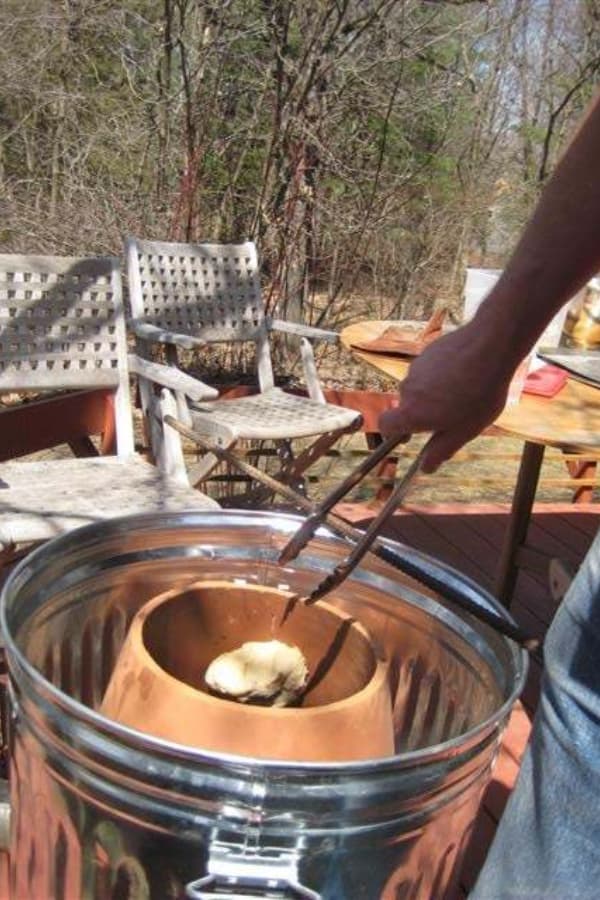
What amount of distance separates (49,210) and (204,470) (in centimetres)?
275

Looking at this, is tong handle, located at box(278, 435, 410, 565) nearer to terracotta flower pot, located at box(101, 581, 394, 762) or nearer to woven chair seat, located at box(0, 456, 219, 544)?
terracotta flower pot, located at box(101, 581, 394, 762)

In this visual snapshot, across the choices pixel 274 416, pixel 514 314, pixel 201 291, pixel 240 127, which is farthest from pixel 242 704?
pixel 240 127

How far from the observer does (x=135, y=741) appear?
74 centimetres

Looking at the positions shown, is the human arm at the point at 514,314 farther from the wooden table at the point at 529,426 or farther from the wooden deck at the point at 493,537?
the wooden deck at the point at 493,537

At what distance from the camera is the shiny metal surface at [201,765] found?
748mm

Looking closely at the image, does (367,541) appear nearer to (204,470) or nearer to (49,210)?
(204,470)

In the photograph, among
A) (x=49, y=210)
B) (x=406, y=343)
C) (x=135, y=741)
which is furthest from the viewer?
(x=49, y=210)

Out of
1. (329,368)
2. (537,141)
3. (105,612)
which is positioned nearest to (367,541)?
(105,612)

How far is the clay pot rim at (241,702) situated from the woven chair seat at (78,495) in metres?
0.96

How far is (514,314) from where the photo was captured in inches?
34.1

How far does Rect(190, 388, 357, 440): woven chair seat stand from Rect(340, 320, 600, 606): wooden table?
1.16ft

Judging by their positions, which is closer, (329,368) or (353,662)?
(353,662)

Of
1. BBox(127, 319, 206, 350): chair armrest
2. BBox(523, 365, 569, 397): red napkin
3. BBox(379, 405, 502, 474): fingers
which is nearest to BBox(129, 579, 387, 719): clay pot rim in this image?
BBox(379, 405, 502, 474): fingers

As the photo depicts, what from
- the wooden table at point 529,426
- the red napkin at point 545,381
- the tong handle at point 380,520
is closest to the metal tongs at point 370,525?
the tong handle at point 380,520
